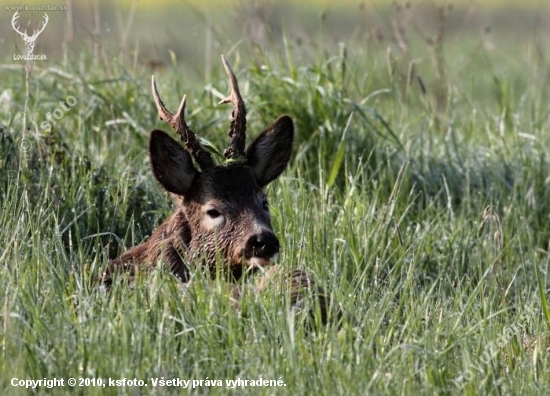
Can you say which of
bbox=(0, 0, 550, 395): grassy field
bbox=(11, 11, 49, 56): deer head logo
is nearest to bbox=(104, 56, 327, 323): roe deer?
bbox=(0, 0, 550, 395): grassy field

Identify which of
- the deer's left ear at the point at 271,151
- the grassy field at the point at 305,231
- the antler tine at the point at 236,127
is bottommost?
the grassy field at the point at 305,231

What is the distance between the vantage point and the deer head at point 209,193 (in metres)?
6.27

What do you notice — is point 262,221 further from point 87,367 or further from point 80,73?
point 80,73

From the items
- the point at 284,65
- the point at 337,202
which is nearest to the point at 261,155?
the point at 337,202

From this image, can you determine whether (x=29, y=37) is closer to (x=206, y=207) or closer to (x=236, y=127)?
(x=236, y=127)

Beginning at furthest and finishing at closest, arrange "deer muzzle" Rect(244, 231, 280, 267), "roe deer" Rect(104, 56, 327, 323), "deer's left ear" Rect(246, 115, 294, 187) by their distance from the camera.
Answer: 1. "deer's left ear" Rect(246, 115, 294, 187)
2. "roe deer" Rect(104, 56, 327, 323)
3. "deer muzzle" Rect(244, 231, 280, 267)

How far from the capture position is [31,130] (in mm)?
7352

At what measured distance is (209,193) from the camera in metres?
6.43

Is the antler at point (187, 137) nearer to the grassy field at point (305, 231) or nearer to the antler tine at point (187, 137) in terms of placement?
the antler tine at point (187, 137)

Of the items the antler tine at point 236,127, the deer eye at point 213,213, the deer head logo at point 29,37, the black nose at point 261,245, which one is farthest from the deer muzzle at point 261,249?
the deer head logo at point 29,37

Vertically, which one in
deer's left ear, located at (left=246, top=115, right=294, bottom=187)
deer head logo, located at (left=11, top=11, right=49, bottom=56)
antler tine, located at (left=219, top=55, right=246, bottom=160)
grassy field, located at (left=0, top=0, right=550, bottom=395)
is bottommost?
grassy field, located at (left=0, top=0, right=550, bottom=395)

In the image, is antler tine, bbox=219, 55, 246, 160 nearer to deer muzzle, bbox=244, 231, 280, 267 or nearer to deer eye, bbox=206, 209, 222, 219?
deer eye, bbox=206, 209, 222, 219

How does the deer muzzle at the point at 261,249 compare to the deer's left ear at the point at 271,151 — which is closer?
the deer muzzle at the point at 261,249

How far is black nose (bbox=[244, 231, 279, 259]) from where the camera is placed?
19.8 ft
